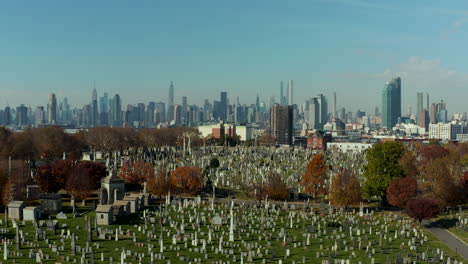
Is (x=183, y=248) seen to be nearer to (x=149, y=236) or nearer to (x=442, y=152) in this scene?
(x=149, y=236)

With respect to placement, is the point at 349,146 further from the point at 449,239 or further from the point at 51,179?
the point at 449,239

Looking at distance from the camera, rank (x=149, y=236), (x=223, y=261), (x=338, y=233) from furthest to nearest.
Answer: (x=338, y=233), (x=149, y=236), (x=223, y=261)

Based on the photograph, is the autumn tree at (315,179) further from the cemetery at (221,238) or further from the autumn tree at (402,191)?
the autumn tree at (402,191)

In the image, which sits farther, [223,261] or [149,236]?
[149,236]

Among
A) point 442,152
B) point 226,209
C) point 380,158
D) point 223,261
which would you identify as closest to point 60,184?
point 226,209

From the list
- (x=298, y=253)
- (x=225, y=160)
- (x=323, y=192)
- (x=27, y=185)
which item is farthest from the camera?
(x=225, y=160)

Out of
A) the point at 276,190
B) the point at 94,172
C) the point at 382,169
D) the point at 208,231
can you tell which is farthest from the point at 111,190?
the point at 382,169
